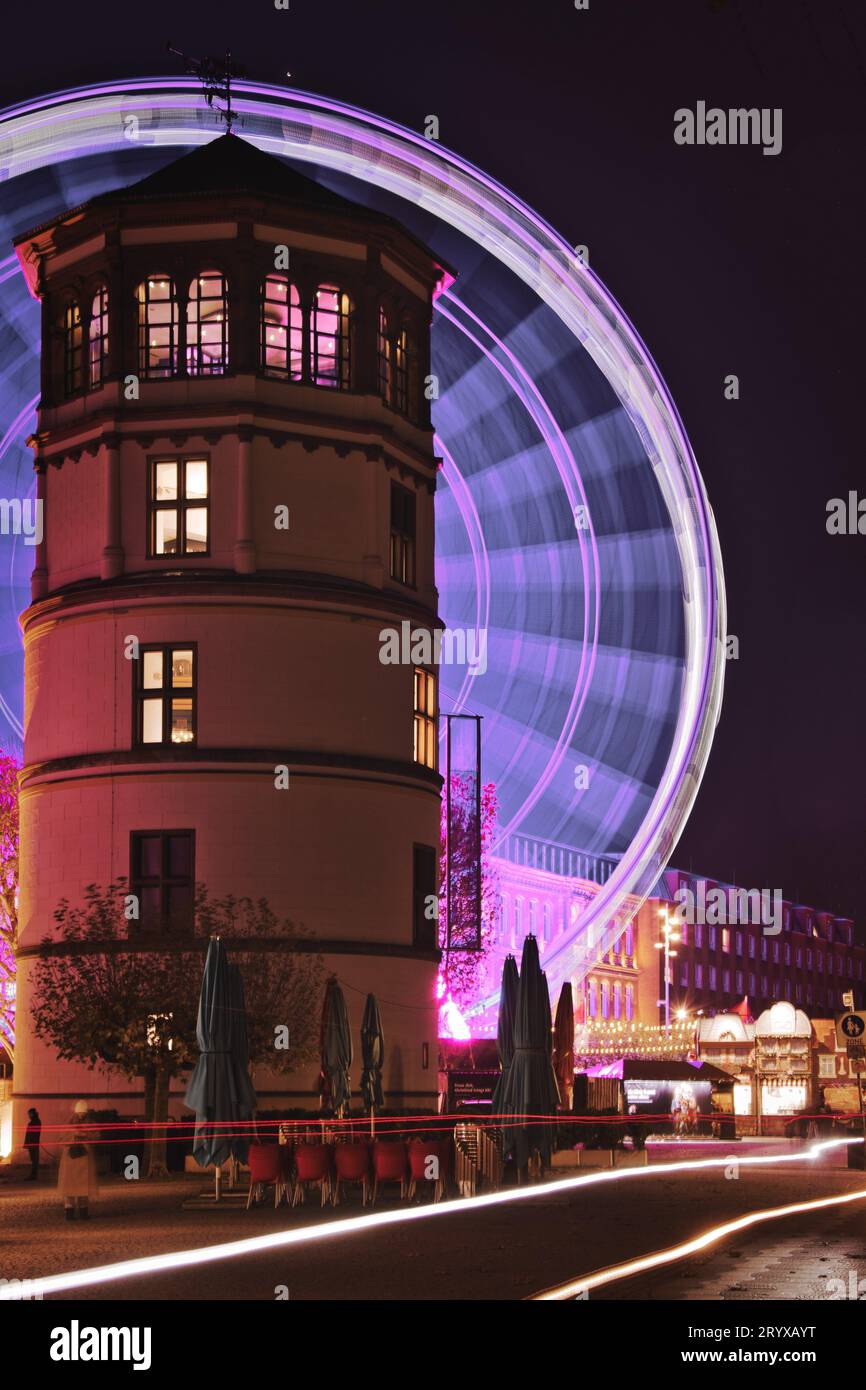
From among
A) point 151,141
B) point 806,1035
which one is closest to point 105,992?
point 151,141

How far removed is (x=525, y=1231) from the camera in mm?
25984

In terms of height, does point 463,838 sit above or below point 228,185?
below

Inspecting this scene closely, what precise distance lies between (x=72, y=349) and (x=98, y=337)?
1213mm

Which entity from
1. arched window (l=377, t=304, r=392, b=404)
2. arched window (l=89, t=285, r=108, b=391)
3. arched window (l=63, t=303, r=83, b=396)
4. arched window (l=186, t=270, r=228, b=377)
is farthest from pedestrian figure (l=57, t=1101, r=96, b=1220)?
arched window (l=377, t=304, r=392, b=404)

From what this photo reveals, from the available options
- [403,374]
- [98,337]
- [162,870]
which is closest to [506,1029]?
[162,870]

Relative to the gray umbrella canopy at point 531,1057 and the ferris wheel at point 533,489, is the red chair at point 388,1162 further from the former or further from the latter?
the ferris wheel at point 533,489

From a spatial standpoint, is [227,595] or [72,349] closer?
[227,595]

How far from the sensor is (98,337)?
5038 centimetres

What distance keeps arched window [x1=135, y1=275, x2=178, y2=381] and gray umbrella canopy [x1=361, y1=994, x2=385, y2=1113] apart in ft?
50.4

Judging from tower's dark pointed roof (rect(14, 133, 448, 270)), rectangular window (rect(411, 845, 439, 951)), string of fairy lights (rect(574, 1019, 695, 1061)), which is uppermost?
tower's dark pointed roof (rect(14, 133, 448, 270))

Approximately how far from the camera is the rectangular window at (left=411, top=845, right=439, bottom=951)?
50.8 meters

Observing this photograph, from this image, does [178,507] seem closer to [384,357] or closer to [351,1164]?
[384,357]

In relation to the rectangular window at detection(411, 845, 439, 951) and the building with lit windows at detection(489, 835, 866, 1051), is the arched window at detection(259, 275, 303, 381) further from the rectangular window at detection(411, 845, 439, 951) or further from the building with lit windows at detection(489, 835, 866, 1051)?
the building with lit windows at detection(489, 835, 866, 1051)

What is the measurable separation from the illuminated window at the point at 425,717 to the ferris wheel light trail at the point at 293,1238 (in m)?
12.3
